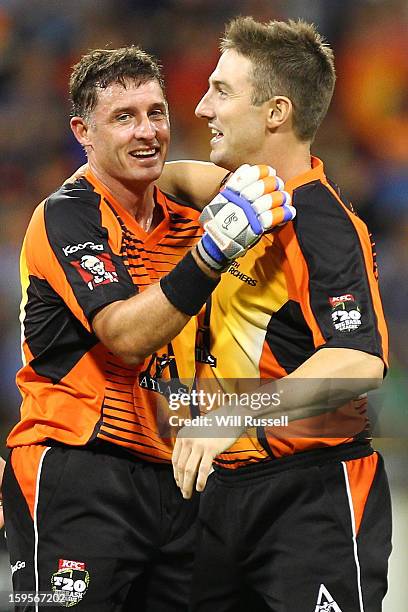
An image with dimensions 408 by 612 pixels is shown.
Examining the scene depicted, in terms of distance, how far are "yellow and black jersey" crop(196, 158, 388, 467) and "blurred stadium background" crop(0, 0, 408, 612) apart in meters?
2.54

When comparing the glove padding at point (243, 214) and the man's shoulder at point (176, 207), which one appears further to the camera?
the man's shoulder at point (176, 207)

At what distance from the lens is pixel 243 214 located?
2.36m

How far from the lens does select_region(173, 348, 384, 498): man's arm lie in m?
2.27

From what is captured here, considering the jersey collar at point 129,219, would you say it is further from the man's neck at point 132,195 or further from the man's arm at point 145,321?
the man's arm at point 145,321

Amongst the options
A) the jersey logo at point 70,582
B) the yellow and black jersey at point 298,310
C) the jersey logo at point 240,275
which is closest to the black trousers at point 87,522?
the jersey logo at point 70,582

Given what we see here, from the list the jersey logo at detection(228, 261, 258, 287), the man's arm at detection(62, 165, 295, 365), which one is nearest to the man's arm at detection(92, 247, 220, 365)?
the man's arm at detection(62, 165, 295, 365)

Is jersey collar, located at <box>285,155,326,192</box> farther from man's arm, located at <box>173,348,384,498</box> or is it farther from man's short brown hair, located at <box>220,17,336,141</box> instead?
man's arm, located at <box>173,348,384,498</box>

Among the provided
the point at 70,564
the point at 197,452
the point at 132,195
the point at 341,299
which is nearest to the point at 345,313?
the point at 341,299

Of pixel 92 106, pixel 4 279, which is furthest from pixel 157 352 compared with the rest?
pixel 4 279

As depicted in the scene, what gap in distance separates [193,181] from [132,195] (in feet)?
1.18

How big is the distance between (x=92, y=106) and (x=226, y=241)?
2.59 ft

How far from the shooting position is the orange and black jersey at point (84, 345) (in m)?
2.68

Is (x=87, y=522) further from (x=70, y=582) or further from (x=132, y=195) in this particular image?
(x=132, y=195)

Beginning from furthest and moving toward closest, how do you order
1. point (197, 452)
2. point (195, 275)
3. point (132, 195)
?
point (132, 195), point (195, 275), point (197, 452)
